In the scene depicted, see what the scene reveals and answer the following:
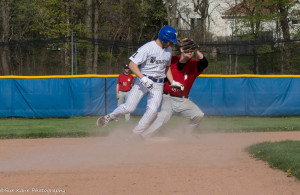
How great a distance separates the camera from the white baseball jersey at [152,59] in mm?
8289

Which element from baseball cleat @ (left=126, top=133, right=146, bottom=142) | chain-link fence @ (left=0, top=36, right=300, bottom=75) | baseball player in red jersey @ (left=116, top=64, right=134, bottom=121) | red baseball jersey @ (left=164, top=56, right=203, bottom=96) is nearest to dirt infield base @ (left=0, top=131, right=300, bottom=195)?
baseball cleat @ (left=126, top=133, right=146, bottom=142)

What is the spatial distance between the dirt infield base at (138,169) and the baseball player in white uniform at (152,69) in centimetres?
67

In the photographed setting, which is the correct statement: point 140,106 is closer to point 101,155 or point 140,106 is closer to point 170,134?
point 170,134

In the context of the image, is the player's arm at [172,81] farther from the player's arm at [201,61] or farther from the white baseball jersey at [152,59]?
the player's arm at [201,61]

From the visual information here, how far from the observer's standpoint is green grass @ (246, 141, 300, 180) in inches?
256

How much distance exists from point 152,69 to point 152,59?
188mm

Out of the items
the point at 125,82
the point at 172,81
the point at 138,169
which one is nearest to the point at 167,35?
the point at 172,81

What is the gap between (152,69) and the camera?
27.7ft

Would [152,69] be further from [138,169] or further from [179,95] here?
[138,169]

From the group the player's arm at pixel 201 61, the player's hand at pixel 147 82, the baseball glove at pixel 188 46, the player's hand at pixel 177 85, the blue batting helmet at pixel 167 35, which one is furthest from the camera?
the player's arm at pixel 201 61

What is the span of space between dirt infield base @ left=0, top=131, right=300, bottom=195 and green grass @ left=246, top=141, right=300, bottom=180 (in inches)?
6.2

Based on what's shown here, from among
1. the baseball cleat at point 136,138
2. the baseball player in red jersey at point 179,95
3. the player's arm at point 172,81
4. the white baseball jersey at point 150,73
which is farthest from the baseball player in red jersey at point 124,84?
the white baseball jersey at point 150,73

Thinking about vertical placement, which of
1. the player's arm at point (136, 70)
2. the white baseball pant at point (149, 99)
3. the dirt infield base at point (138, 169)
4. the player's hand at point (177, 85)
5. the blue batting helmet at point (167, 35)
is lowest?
the dirt infield base at point (138, 169)

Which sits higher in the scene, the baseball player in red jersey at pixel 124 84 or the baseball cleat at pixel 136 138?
the baseball player in red jersey at pixel 124 84
